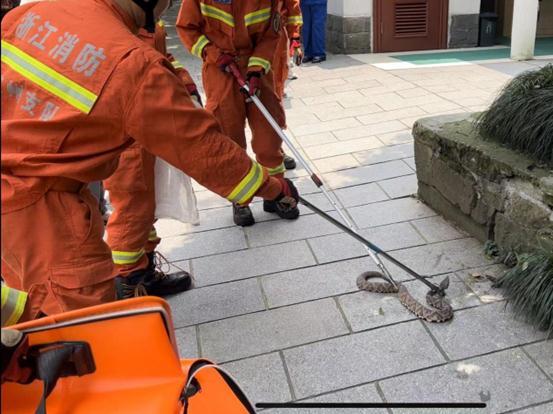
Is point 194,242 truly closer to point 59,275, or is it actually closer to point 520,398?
point 59,275

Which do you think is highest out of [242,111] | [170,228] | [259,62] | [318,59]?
[259,62]

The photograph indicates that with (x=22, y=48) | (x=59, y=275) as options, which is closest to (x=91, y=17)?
(x=22, y=48)

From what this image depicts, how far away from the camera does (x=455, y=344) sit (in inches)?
103

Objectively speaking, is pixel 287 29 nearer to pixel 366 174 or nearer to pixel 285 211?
pixel 366 174

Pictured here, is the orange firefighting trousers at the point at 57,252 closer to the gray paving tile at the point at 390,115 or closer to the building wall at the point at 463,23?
the gray paving tile at the point at 390,115

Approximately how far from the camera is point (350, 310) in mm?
2947

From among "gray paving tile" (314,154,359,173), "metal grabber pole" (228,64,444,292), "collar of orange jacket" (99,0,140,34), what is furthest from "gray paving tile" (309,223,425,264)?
"collar of orange jacket" (99,0,140,34)

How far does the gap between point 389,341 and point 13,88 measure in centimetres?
196

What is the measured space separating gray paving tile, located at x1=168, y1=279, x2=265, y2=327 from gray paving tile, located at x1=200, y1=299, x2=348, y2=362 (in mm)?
77

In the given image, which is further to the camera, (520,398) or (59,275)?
(520,398)

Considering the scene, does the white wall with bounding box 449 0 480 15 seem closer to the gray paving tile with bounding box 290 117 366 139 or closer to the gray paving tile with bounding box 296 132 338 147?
the gray paving tile with bounding box 290 117 366 139

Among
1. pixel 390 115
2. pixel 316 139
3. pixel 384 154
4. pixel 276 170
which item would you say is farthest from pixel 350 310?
pixel 390 115

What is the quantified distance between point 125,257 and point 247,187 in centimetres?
115

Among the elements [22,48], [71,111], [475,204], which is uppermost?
[22,48]
